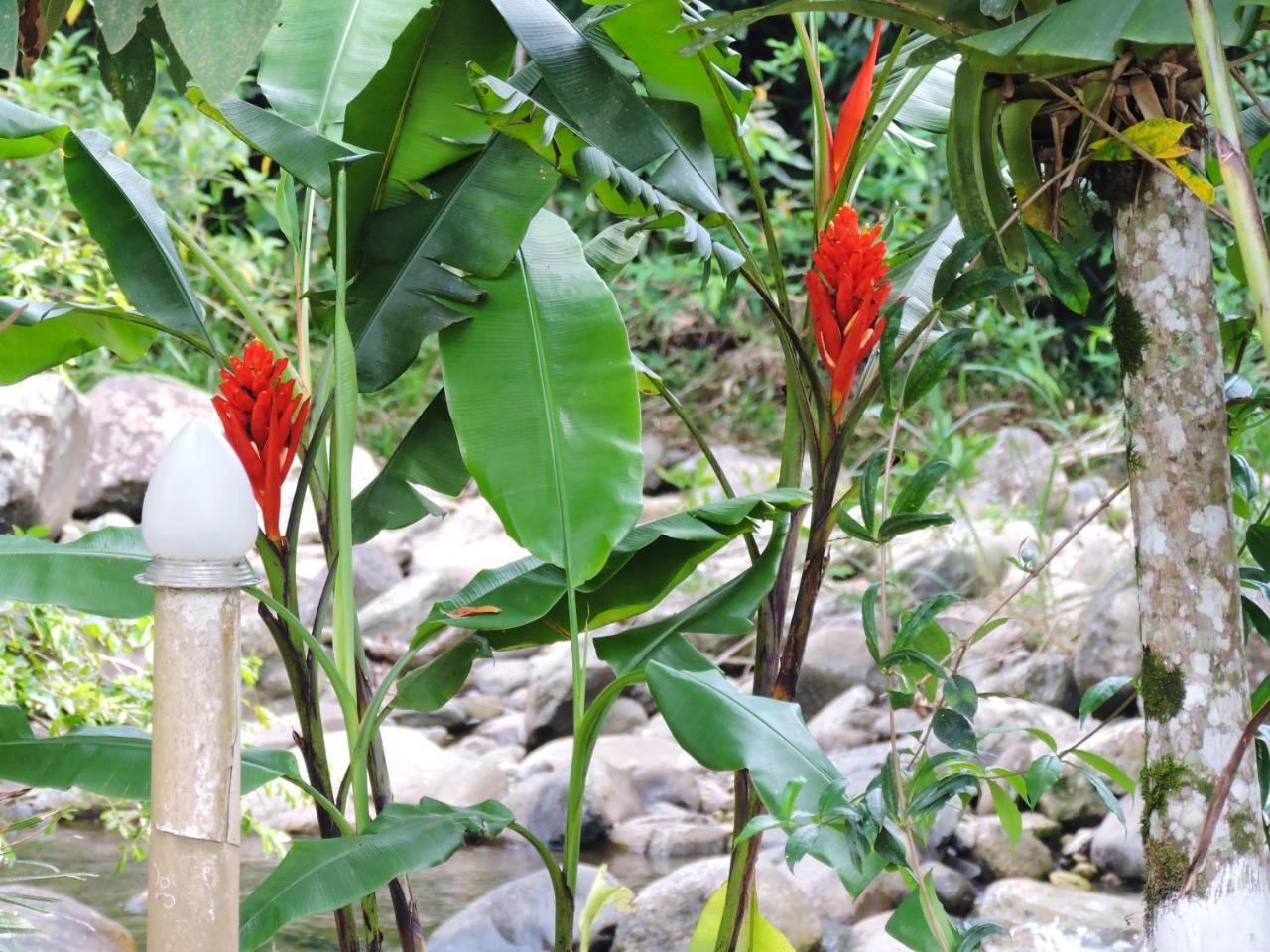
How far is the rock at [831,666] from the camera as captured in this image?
5520mm

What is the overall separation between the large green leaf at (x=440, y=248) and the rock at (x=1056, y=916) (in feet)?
7.52

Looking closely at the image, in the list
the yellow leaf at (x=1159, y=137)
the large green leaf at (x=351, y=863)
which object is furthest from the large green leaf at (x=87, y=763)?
the yellow leaf at (x=1159, y=137)

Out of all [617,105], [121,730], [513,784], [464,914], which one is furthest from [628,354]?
[513,784]

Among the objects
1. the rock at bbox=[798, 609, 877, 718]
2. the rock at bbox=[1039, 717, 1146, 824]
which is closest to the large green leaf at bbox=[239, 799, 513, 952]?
the rock at bbox=[1039, 717, 1146, 824]

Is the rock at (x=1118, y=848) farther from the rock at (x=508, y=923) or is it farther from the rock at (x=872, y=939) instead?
the rock at (x=508, y=923)

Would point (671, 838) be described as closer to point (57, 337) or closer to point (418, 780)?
point (418, 780)

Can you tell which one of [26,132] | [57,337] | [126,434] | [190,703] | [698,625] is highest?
[26,132]

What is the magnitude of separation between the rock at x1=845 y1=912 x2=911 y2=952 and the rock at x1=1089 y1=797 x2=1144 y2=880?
3.00 feet

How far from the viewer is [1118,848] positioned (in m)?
4.06

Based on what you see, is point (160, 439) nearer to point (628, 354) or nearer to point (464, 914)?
point (464, 914)

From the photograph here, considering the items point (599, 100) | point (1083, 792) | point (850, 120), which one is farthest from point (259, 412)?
point (1083, 792)

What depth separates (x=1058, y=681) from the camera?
4.88 metres

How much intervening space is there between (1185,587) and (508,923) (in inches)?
98.7

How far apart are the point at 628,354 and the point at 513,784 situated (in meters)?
3.18
